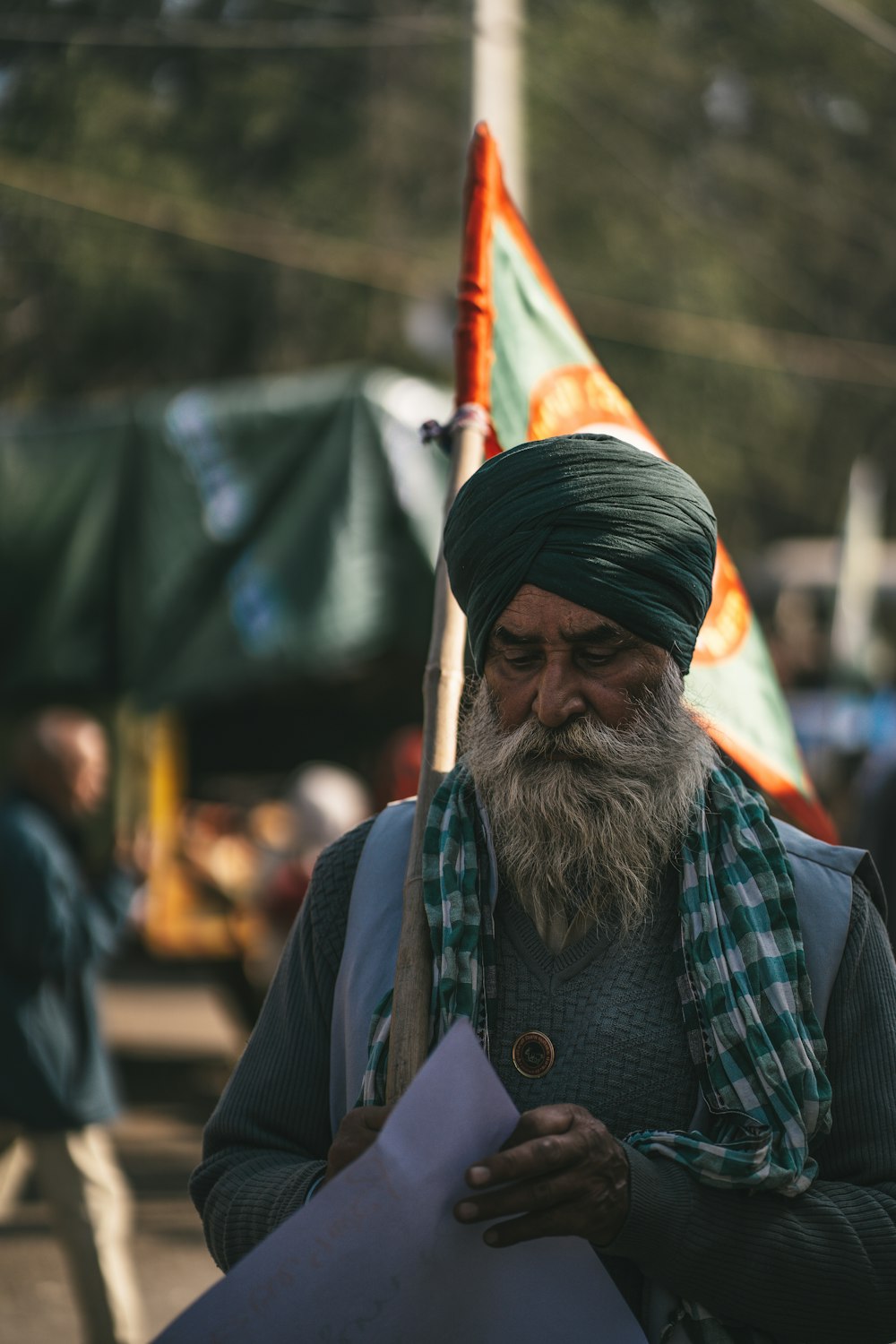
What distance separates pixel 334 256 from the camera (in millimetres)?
15680

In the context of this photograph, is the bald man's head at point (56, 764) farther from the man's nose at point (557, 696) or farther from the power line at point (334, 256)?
the power line at point (334, 256)

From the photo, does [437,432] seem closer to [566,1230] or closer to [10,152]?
[566,1230]

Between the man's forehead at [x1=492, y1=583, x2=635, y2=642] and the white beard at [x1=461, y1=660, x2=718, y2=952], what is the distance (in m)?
0.09

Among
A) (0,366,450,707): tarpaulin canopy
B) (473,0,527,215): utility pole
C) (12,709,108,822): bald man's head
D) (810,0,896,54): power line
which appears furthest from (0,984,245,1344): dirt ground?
(810,0,896,54): power line

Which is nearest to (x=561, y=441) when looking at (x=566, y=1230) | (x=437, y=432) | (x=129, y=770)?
(x=437, y=432)

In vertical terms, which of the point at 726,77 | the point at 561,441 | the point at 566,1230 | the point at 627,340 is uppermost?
the point at 726,77

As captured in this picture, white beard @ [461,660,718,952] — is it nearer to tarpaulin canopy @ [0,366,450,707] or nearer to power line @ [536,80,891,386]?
tarpaulin canopy @ [0,366,450,707]

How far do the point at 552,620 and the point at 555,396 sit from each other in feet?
2.30

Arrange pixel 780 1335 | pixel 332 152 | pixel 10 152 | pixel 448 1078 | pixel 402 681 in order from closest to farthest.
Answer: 1. pixel 448 1078
2. pixel 780 1335
3. pixel 402 681
4. pixel 10 152
5. pixel 332 152

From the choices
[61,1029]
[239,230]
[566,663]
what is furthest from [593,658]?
[239,230]

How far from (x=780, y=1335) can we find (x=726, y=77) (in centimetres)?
1948

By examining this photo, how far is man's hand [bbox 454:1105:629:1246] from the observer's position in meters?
1.41

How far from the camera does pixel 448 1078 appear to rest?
1.42m

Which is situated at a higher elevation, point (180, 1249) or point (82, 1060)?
point (82, 1060)
